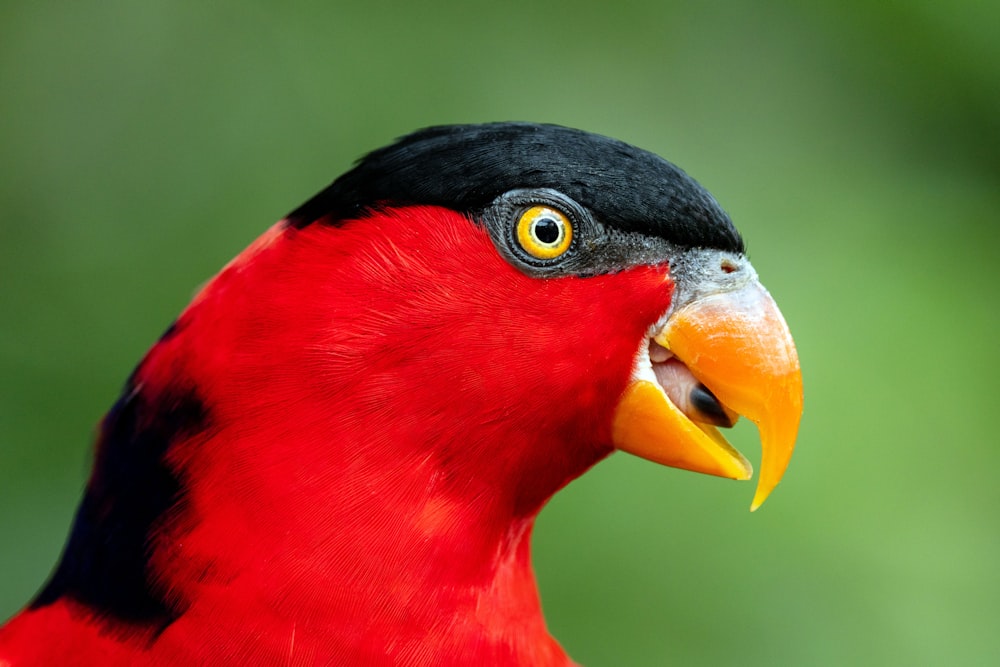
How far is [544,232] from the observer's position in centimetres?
135

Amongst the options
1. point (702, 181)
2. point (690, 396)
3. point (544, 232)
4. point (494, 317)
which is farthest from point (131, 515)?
point (702, 181)

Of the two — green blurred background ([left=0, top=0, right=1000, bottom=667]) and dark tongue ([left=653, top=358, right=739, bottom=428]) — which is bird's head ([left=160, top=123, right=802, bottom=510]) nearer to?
dark tongue ([left=653, top=358, right=739, bottom=428])

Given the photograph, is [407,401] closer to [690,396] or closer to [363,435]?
[363,435]

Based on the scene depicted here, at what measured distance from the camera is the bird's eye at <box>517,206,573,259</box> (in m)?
1.35

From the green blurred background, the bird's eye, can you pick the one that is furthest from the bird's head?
the green blurred background

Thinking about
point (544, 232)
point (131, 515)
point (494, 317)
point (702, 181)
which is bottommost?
point (131, 515)

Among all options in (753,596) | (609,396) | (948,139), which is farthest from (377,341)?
(948,139)

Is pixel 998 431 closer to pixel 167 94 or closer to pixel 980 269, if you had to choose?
pixel 980 269

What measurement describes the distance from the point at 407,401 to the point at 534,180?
0.32 meters

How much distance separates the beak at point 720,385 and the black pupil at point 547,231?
0.19 metres

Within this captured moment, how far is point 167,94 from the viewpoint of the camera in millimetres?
2896

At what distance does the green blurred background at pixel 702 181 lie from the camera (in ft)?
8.36

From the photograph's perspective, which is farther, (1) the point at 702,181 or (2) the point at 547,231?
(1) the point at 702,181

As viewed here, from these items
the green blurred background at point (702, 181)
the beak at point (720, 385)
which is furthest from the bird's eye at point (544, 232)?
the green blurred background at point (702, 181)
